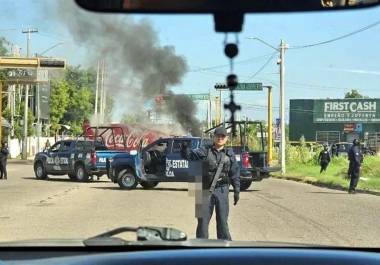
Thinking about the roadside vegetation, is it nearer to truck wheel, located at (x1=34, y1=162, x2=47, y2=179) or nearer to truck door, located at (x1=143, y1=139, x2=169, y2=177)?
truck door, located at (x1=143, y1=139, x2=169, y2=177)

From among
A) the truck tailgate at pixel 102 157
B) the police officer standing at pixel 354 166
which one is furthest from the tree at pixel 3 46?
the truck tailgate at pixel 102 157

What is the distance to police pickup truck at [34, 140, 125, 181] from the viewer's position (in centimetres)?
2745

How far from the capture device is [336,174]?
3158 centimetres

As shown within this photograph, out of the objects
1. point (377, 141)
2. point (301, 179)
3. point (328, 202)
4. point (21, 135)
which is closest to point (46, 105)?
point (21, 135)

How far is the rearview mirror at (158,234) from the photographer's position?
331cm

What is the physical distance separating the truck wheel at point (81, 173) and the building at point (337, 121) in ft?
181

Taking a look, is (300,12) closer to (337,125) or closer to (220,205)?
(220,205)

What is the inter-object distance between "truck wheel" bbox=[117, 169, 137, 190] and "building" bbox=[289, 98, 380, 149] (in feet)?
196

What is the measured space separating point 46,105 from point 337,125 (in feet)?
120

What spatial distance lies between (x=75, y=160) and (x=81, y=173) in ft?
2.06

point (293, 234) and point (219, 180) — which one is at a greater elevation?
point (219, 180)

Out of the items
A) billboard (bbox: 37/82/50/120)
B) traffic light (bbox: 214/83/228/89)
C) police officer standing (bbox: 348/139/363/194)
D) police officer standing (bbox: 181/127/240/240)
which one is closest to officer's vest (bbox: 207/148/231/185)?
police officer standing (bbox: 181/127/240/240)

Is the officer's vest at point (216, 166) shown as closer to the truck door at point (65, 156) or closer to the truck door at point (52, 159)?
the truck door at point (65, 156)

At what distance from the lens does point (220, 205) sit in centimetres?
884
